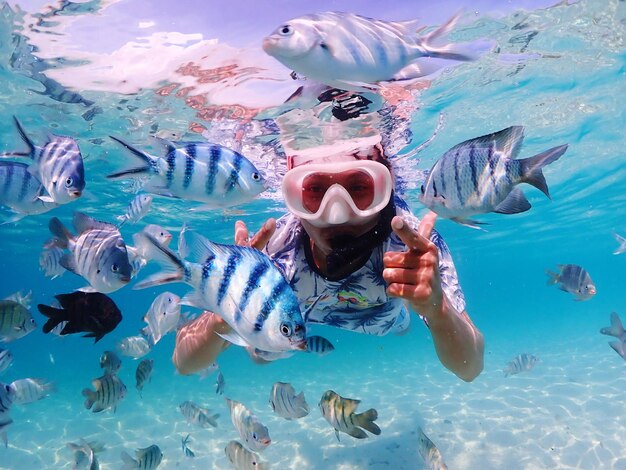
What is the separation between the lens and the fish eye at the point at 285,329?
1907mm

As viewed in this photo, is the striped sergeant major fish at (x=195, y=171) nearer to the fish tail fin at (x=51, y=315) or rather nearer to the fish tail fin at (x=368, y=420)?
the fish tail fin at (x=51, y=315)

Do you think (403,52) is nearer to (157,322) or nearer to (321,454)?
(157,322)

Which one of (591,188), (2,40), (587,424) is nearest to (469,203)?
(2,40)

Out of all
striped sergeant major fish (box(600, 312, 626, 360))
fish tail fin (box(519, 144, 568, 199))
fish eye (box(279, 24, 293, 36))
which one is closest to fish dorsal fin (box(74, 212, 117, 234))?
fish eye (box(279, 24, 293, 36))

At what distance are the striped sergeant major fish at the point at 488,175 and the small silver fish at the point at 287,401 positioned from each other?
414 cm

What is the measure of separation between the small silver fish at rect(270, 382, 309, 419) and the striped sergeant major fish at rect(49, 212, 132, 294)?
352 centimetres

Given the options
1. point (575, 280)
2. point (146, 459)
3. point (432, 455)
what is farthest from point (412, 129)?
point (146, 459)

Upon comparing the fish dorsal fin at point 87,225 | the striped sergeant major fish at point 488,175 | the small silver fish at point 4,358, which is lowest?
the small silver fish at point 4,358

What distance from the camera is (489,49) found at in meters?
9.17

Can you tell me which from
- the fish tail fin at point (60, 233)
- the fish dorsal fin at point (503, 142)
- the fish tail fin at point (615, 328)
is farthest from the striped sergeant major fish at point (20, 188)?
the fish tail fin at point (615, 328)

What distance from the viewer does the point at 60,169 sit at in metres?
3.76

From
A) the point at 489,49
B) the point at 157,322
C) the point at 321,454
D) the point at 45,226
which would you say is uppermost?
the point at 489,49

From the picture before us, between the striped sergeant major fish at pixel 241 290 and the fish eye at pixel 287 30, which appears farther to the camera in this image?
the fish eye at pixel 287 30

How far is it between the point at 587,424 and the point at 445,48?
1198 cm
